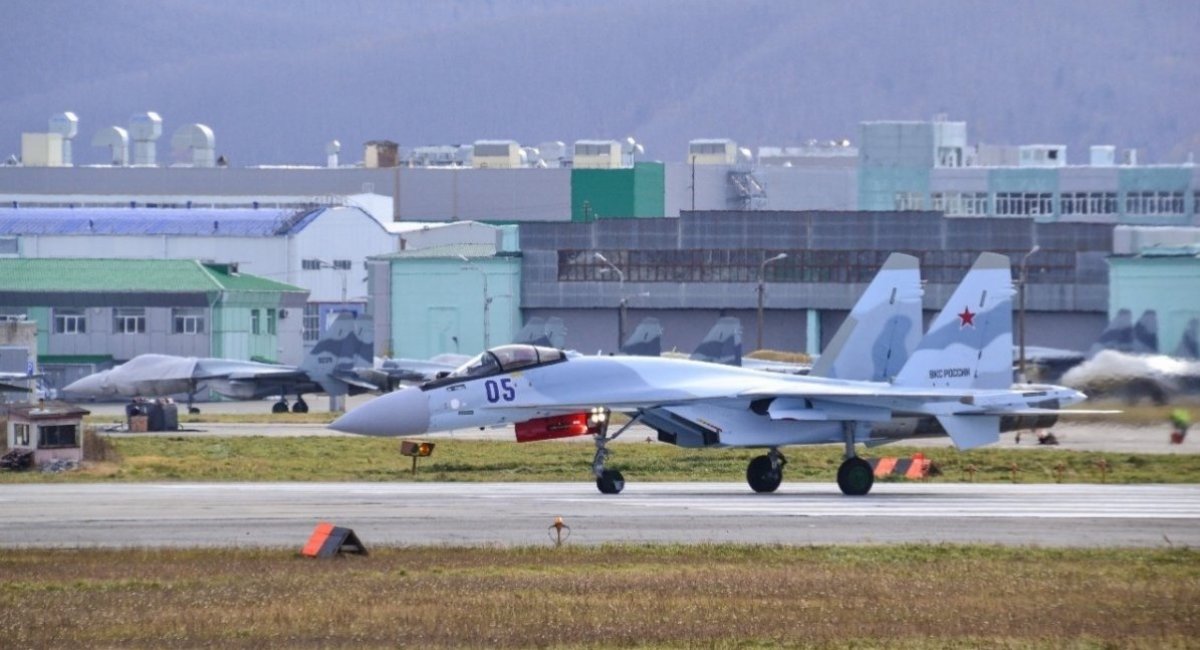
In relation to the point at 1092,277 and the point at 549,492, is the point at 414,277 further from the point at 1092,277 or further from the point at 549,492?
the point at 549,492

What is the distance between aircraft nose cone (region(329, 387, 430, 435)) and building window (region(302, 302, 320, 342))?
234 feet

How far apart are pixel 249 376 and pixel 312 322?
34374 mm

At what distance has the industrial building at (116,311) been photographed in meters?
84.4

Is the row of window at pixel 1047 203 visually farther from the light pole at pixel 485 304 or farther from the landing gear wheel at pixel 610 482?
the landing gear wheel at pixel 610 482

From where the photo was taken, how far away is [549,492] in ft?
102

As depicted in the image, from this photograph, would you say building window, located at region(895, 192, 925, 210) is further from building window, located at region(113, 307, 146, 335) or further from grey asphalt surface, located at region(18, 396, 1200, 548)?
grey asphalt surface, located at region(18, 396, 1200, 548)

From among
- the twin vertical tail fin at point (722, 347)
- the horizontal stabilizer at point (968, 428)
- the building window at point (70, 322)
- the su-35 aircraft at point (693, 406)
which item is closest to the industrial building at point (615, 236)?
the building window at point (70, 322)

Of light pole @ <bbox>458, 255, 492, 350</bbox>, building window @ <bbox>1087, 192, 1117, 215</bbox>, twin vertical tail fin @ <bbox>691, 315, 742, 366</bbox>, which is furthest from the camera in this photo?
building window @ <bbox>1087, 192, 1117, 215</bbox>

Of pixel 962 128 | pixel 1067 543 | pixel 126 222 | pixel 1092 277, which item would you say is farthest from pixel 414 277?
pixel 1067 543

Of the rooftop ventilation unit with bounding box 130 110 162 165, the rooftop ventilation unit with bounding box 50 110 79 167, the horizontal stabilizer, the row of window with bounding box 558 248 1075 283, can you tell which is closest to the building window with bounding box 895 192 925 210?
the row of window with bounding box 558 248 1075 283

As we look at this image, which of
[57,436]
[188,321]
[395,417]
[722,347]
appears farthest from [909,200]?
[395,417]

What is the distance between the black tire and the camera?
31.0 metres

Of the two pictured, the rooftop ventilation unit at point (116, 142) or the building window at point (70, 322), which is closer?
the building window at point (70, 322)

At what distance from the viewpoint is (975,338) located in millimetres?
32094
